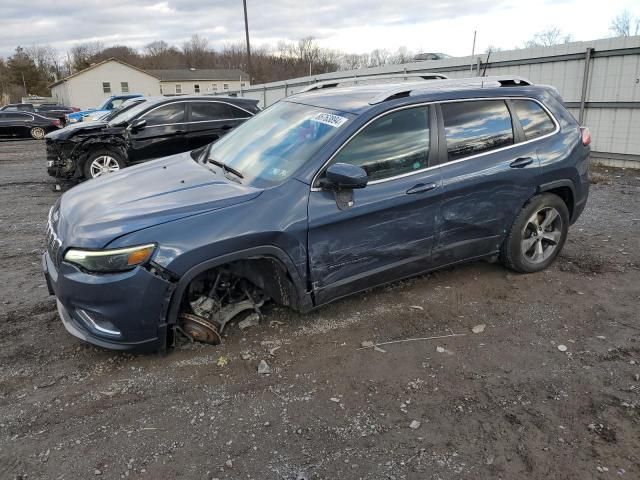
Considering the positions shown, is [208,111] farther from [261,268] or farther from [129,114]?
[261,268]

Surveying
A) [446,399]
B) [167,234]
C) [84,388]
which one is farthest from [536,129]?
[84,388]

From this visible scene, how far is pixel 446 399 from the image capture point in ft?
9.47

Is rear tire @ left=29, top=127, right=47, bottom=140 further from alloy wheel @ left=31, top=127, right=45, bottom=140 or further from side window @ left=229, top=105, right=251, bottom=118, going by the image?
side window @ left=229, top=105, right=251, bottom=118

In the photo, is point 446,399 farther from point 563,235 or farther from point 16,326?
point 16,326

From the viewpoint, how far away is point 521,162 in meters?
4.15

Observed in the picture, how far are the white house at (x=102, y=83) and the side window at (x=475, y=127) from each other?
197ft

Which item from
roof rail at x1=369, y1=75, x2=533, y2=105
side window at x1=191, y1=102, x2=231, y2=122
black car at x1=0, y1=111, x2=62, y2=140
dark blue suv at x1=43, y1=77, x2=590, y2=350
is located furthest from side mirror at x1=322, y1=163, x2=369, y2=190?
black car at x1=0, y1=111, x2=62, y2=140

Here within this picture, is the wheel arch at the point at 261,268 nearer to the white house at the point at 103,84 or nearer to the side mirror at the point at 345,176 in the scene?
the side mirror at the point at 345,176

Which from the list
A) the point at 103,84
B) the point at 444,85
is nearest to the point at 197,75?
the point at 103,84

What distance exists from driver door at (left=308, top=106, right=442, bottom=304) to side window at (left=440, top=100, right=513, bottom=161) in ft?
0.61

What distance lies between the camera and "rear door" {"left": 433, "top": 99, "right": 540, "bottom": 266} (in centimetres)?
384

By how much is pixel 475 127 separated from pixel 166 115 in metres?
7.00

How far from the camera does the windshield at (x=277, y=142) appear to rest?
346cm

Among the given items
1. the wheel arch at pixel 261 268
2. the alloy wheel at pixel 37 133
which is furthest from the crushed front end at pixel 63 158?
the alloy wheel at pixel 37 133
